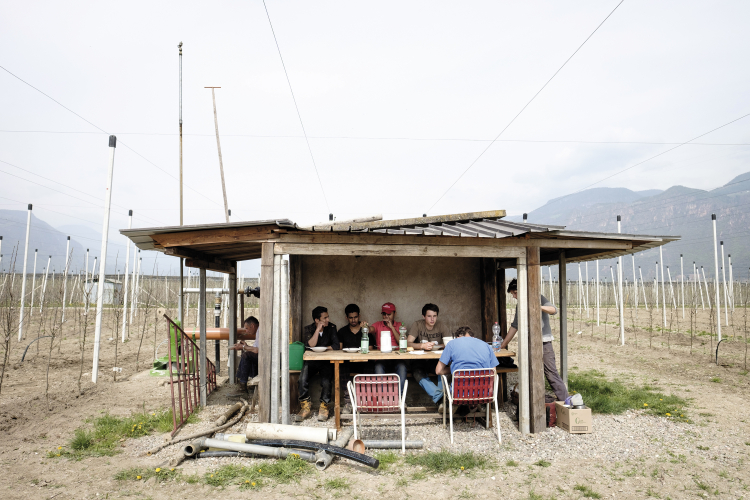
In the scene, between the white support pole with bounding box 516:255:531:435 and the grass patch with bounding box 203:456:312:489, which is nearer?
the grass patch with bounding box 203:456:312:489

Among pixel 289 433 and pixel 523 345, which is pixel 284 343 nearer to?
pixel 289 433

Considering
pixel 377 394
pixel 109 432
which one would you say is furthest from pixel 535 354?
pixel 109 432

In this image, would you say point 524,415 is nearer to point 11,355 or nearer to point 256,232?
point 256,232

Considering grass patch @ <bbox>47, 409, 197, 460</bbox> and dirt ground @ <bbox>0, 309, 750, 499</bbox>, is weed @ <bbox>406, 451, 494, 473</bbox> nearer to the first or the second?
dirt ground @ <bbox>0, 309, 750, 499</bbox>

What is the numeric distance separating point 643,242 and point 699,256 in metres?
214

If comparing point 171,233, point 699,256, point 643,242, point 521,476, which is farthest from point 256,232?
point 699,256

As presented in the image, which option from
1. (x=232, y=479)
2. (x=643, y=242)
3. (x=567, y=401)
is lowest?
(x=232, y=479)

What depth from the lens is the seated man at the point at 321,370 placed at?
666 cm

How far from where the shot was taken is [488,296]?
7.93 metres

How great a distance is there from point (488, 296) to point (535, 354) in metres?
2.12

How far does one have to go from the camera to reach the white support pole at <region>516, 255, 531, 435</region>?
19.4 feet

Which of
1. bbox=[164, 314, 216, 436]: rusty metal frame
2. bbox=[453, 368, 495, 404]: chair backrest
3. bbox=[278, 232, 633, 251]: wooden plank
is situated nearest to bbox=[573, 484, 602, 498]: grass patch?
bbox=[453, 368, 495, 404]: chair backrest

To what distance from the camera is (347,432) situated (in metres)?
5.70

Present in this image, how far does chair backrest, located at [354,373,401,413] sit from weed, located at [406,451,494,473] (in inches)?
23.8
